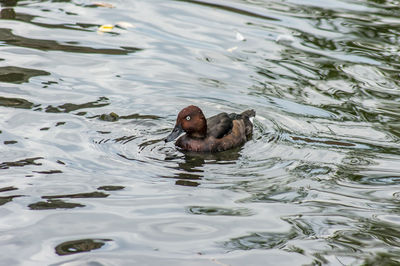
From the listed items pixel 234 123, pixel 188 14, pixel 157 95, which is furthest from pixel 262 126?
pixel 188 14

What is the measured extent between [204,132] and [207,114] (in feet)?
3.19

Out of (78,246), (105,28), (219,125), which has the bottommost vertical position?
(78,246)

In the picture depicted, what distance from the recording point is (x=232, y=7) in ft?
47.4

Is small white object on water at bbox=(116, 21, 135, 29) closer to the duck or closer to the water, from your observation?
the water

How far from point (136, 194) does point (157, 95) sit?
3.43 m

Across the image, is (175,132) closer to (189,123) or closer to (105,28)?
(189,123)

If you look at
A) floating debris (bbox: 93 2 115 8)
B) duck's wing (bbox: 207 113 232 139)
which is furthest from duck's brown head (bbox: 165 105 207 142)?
floating debris (bbox: 93 2 115 8)

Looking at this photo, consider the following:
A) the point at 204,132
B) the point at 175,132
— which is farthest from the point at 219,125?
the point at 175,132

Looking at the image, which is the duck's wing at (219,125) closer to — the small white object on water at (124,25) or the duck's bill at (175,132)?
Result: the duck's bill at (175,132)

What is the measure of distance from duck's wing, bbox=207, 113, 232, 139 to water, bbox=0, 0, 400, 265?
31cm

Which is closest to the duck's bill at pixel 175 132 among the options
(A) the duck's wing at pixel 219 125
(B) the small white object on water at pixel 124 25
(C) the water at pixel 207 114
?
(C) the water at pixel 207 114

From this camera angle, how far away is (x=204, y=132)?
30.1ft

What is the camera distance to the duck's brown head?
902 cm

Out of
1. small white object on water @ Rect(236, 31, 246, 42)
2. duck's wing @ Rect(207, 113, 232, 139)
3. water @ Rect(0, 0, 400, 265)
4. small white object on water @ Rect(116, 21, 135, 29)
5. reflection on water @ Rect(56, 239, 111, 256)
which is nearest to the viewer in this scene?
reflection on water @ Rect(56, 239, 111, 256)
